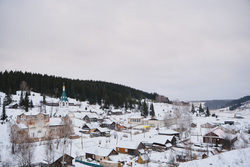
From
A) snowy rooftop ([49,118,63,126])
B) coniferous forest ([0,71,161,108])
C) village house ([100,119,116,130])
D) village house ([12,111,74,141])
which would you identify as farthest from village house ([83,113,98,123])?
coniferous forest ([0,71,161,108])

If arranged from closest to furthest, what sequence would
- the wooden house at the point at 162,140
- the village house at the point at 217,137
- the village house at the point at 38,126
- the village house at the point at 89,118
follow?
the village house at the point at 38,126 < the wooden house at the point at 162,140 < the village house at the point at 217,137 < the village house at the point at 89,118

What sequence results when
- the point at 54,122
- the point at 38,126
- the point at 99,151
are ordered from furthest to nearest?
the point at 54,122
the point at 38,126
the point at 99,151

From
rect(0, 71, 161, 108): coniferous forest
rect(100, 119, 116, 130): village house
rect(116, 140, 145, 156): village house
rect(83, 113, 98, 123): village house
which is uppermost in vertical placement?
rect(0, 71, 161, 108): coniferous forest

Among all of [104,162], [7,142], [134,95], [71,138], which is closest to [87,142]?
[71,138]

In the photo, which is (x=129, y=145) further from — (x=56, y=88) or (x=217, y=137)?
(x=56, y=88)

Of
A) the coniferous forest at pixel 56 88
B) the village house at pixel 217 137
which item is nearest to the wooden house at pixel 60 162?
the village house at pixel 217 137

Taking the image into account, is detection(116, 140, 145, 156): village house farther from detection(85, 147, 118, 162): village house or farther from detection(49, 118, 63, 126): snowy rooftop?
detection(49, 118, 63, 126): snowy rooftop

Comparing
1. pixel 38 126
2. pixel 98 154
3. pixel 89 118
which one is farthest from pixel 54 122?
pixel 89 118

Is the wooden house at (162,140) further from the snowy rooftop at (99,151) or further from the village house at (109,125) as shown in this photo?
the village house at (109,125)

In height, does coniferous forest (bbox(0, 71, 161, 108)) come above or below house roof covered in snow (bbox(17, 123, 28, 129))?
above

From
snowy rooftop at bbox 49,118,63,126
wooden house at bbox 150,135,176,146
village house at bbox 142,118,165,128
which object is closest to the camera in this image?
wooden house at bbox 150,135,176,146

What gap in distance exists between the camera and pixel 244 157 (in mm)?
12758

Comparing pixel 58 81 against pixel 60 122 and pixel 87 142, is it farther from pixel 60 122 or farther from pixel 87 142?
pixel 87 142

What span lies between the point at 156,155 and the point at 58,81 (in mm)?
78181
